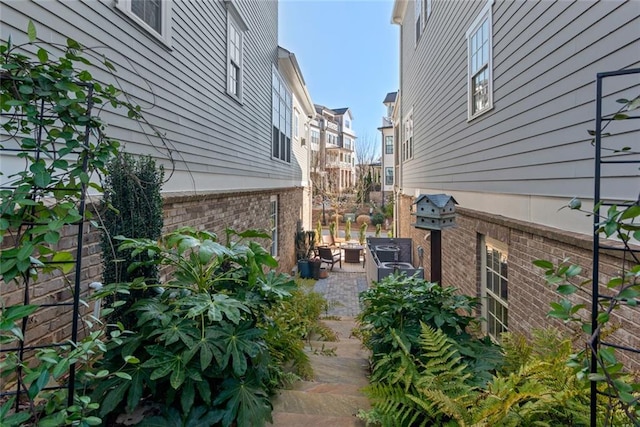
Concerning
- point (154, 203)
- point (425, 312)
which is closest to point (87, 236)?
point (154, 203)

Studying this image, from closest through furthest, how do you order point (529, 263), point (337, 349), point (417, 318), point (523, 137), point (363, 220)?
point (417, 318) < point (529, 263) < point (523, 137) < point (337, 349) < point (363, 220)

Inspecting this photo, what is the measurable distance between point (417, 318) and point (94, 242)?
9.54 ft

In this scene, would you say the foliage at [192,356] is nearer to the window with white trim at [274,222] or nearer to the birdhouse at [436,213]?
the birdhouse at [436,213]

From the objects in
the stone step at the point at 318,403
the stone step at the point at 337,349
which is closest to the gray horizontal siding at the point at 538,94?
the stone step at the point at 318,403

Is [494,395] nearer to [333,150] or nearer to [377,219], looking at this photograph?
[377,219]

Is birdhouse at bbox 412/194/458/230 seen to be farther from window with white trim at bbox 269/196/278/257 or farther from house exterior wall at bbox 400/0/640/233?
window with white trim at bbox 269/196/278/257

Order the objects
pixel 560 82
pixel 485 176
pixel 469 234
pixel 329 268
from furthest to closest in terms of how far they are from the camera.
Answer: pixel 329 268
pixel 469 234
pixel 485 176
pixel 560 82

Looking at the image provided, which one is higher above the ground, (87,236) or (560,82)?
(560,82)

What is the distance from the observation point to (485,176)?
5383mm

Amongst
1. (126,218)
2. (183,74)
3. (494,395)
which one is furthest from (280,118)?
(494,395)

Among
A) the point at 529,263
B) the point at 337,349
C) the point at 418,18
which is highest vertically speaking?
the point at 418,18

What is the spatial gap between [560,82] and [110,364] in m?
4.45

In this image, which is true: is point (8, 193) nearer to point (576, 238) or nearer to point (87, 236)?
point (87, 236)

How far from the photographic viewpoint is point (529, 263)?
400 centimetres
